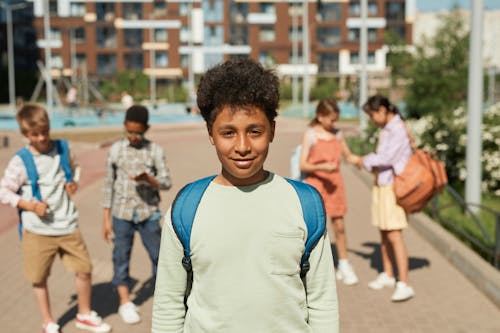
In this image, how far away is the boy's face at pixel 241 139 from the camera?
233cm

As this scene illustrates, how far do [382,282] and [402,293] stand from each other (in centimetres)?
52

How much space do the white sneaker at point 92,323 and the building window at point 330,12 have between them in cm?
7789

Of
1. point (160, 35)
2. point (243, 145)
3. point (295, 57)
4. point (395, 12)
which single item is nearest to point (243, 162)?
point (243, 145)

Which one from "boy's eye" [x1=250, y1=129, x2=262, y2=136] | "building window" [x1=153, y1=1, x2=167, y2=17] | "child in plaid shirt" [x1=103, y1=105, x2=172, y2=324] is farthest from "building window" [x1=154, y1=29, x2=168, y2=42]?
"boy's eye" [x1=250, y1=129, x2=262, y2=136]

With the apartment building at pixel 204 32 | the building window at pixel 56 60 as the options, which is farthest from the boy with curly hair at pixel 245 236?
the building window at pixel 56 60

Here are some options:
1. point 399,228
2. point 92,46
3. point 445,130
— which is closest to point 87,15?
point 92,46

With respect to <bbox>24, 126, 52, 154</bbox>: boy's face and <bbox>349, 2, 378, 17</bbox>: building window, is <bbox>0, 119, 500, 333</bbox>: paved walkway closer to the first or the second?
<bbox>24, 126, 52, 154</bbox>: boy's face

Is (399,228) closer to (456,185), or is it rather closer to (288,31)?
(456,185)

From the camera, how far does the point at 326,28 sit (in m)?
80.9

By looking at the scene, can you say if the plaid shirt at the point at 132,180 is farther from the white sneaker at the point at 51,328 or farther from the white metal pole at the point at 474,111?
the white metal pole at the point at 474,111

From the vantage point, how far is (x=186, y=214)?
239 centimetres

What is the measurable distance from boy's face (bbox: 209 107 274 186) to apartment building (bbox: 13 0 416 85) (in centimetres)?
7544

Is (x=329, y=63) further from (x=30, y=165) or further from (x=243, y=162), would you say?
(x=243, y=162)

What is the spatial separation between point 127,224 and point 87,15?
77576 millimetres
